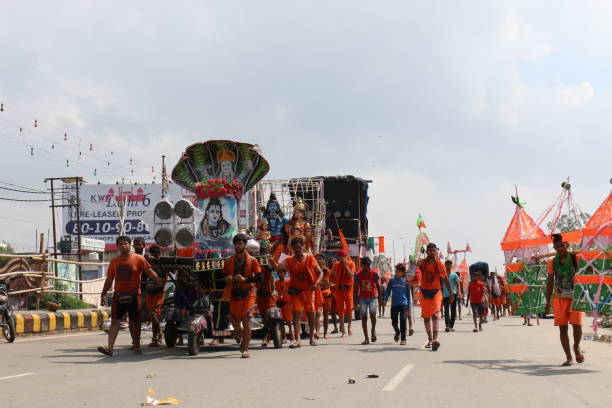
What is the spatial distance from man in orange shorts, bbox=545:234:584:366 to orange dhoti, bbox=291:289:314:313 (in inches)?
179

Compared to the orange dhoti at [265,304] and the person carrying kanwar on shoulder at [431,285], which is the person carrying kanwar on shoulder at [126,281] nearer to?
the orange dhoti at [265,304]

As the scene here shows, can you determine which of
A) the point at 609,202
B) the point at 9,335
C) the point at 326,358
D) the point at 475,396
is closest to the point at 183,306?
the point at 326,358

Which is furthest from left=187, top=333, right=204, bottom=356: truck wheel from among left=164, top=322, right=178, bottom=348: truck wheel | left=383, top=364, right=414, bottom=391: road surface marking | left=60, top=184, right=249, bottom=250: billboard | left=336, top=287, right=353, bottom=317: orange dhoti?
left=60, top=184, right=249, bottom=250: billboard

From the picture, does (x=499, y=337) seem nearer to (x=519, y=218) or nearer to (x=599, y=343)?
(x=599, y=343)

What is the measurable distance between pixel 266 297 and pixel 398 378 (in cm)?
526

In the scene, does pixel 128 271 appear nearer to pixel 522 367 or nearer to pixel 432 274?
pixel 432 274

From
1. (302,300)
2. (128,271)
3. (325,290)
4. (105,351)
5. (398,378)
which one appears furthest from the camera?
(325,290)

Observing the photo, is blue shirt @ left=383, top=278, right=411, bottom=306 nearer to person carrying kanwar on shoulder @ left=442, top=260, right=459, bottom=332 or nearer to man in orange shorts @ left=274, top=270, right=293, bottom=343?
man in orange shorts @ left=274, top=270, right=293, bottom=343

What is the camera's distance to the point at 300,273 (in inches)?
530

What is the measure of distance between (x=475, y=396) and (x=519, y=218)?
843 inches

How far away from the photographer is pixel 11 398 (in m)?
7.17

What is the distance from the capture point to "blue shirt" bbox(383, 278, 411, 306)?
49.2 ft

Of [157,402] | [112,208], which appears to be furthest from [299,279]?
[112,208]

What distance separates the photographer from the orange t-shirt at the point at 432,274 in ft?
44.5
